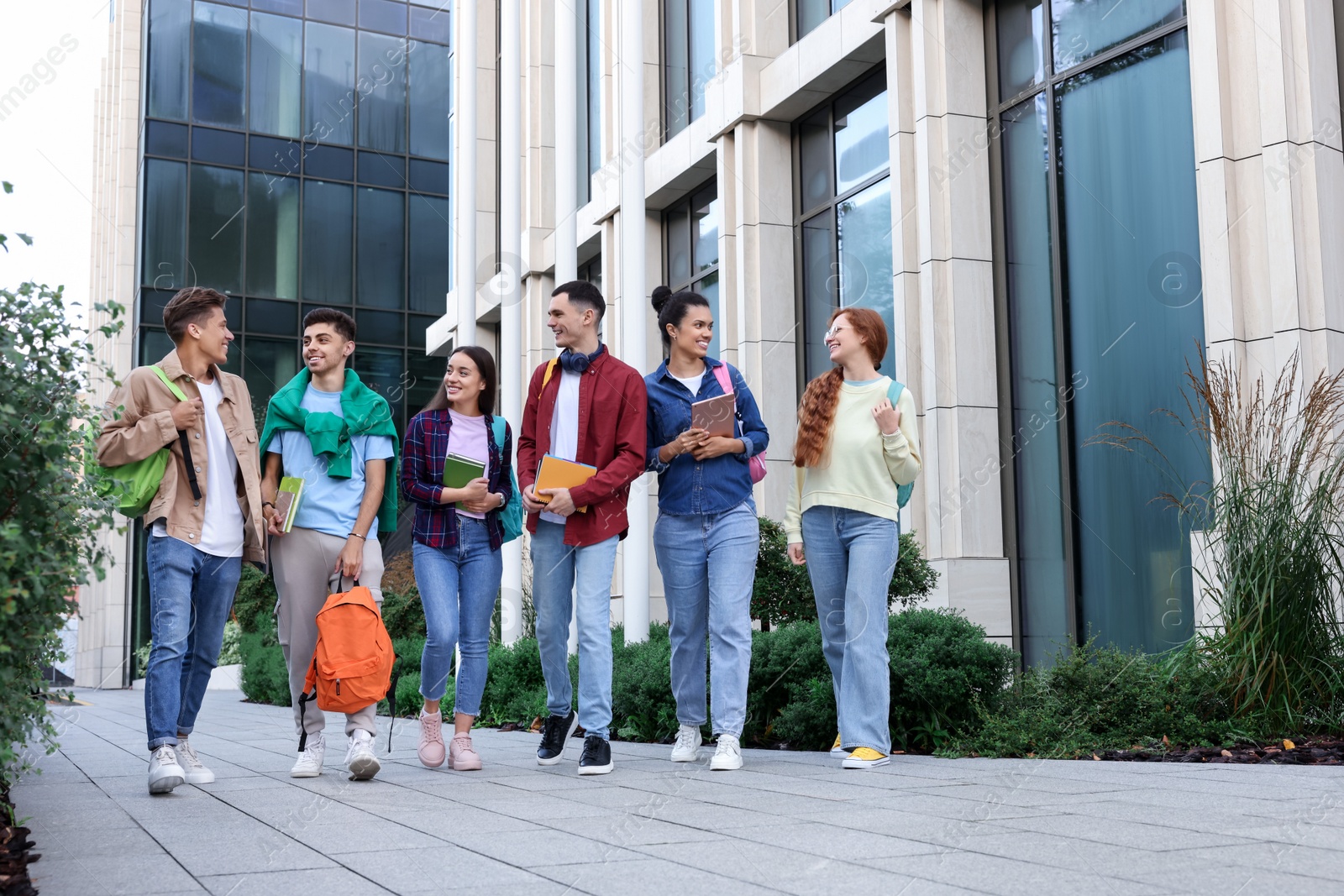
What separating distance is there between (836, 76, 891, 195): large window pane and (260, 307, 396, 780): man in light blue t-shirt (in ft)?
24.1

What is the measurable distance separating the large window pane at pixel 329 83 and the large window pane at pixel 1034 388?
69.8 ft

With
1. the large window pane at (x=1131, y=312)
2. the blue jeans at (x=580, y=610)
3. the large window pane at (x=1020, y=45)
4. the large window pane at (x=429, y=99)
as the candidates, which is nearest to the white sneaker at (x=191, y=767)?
the blue jeans at (x=580, y=610)

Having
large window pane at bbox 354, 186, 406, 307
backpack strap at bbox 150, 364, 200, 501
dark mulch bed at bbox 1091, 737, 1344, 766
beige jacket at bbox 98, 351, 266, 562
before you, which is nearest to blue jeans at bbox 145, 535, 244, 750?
beige jacket at bbox 98, 351, 266, 562

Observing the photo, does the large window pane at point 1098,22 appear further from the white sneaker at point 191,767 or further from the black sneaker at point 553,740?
the white sneaker at point 191,767

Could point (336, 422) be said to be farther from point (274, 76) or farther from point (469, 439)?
point (274, 76)

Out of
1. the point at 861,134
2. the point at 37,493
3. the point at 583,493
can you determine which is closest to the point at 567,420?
the point at 583,493

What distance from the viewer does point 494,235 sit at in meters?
21.9

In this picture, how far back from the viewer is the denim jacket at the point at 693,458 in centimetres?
609

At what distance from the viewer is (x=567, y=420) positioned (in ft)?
20.1

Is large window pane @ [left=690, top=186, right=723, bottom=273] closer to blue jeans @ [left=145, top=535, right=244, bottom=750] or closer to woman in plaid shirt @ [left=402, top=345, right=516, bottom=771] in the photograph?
woman in plaid shirt @ [left=402, top=345, right=516, bottom=771]

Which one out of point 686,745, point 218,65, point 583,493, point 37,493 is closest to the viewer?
point 37,493

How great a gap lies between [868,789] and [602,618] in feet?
4.82

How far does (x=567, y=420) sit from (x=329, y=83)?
83.4 feet

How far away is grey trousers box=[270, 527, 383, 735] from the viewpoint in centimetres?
586
